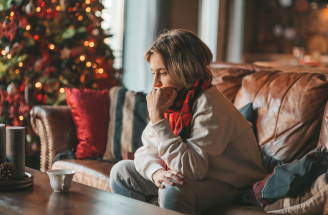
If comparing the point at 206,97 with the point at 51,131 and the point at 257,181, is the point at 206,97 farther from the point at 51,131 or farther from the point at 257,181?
the point at 51,131

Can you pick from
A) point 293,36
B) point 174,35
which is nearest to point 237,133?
point 174,35

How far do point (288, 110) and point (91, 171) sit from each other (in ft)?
3.32

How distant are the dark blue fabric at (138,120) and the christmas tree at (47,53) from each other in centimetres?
70

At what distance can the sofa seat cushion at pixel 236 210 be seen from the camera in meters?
1.52

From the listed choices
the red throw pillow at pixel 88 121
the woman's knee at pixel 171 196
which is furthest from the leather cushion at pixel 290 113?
the red throw pillow at pixel 88 121

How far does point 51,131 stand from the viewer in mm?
2359

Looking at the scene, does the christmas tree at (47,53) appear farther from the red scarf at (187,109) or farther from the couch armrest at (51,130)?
the red scarf at (187,109)

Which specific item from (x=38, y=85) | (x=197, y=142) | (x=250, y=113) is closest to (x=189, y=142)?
(x=197, y=142)

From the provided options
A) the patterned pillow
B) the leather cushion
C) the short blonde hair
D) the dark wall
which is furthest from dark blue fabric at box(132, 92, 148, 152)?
the dark wall

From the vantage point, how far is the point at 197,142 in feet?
5.04

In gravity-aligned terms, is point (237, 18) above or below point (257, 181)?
above

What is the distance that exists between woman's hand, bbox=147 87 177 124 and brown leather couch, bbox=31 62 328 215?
42 cm

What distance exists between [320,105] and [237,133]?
0.48 m

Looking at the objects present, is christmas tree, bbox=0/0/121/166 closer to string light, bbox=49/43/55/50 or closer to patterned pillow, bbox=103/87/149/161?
string light, bbox=49/43/55/50
